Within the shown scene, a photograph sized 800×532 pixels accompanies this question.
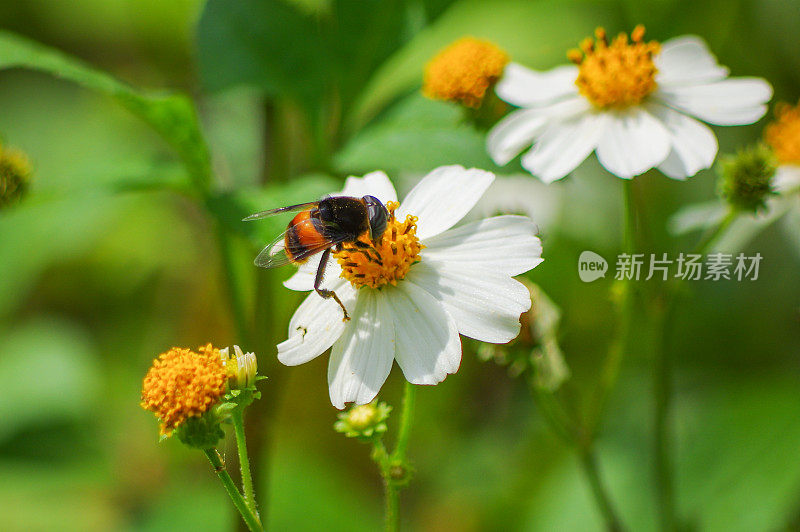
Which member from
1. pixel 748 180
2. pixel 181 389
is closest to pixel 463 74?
pixel 748 180

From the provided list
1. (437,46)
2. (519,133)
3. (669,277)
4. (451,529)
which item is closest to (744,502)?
(669,277)

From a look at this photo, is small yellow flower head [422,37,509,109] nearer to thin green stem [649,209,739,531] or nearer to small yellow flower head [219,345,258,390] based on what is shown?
thin green stem [649,209,739,531]

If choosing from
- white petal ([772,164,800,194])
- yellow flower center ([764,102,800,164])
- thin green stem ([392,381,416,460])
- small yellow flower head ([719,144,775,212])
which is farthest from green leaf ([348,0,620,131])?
thin green stem ([392,381,416,460])

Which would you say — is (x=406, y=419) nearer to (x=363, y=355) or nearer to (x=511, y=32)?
(x=363, y=355)

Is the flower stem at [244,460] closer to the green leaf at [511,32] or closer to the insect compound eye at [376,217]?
the insect compound eye at [376,217]

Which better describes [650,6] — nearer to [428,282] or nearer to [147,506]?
[428,282]

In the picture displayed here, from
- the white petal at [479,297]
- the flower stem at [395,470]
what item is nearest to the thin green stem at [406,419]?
the flower stem at [395,470]
